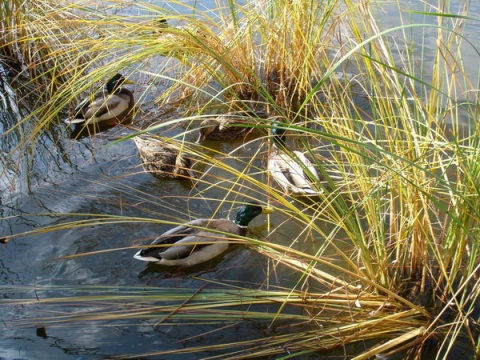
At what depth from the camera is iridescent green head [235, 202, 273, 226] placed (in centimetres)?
443

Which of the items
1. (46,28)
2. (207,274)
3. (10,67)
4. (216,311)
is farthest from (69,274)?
(10,67)

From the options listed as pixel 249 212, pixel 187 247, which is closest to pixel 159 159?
pixel 249 212

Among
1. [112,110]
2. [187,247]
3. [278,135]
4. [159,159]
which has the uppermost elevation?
[278,135]

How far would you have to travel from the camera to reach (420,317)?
3303mm

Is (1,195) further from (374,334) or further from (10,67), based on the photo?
(374,334)

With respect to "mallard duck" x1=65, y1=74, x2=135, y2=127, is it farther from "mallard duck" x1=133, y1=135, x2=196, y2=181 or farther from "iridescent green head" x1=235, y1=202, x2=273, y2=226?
"iridescent green head" x1=235, y1=202, x2=273, y2=226

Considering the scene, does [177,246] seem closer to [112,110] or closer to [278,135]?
[278,135]

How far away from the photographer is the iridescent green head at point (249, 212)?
4.43m

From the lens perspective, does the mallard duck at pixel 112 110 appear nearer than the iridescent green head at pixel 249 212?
No

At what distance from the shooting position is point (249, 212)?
4453mm

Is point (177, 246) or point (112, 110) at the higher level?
point (112, 110)

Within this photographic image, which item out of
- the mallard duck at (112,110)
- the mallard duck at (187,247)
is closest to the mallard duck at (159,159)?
the mallard duck at (112,110)

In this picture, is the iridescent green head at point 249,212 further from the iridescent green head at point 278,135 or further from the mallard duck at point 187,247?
the iridescent green head at point 278,135

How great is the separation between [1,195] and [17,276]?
1.10 meters
